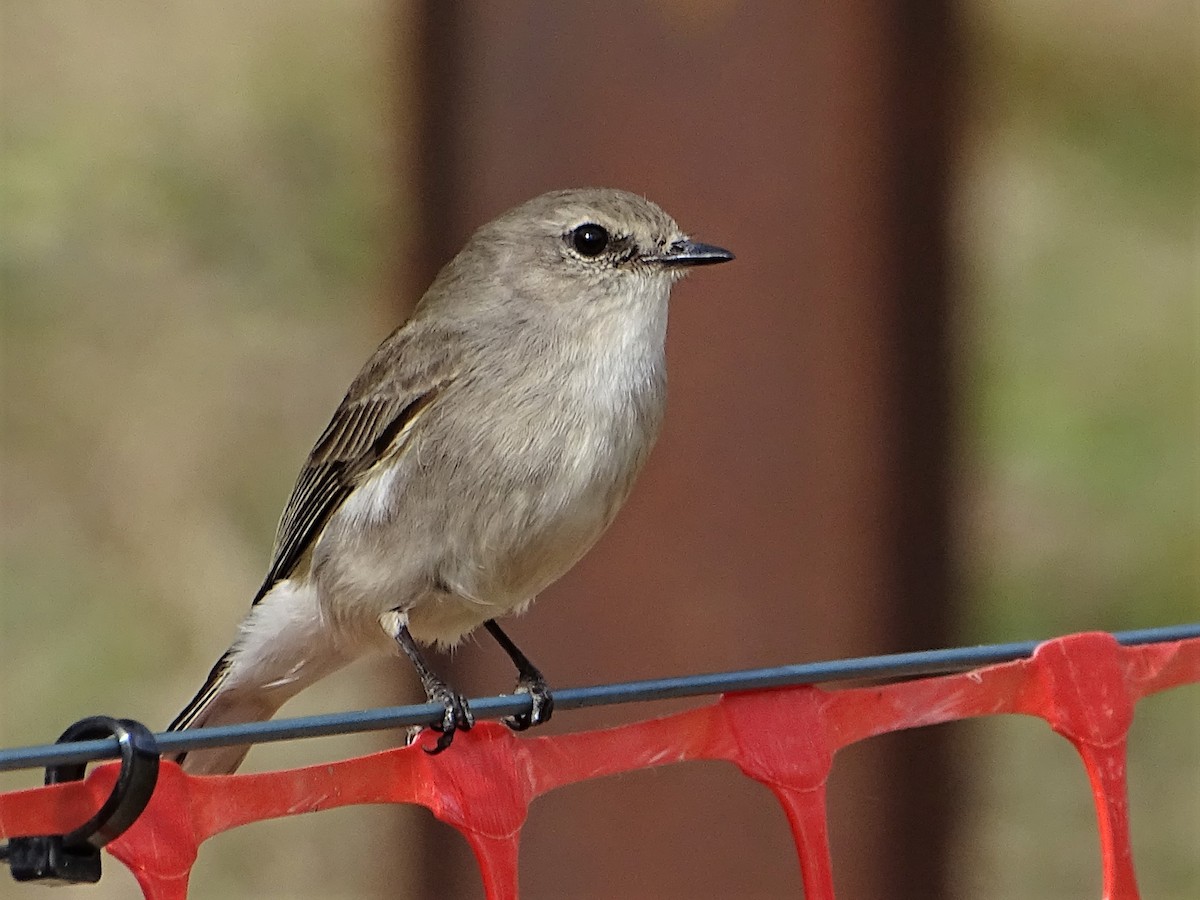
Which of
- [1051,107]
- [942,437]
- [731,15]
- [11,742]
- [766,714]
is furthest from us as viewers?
[1051,107]

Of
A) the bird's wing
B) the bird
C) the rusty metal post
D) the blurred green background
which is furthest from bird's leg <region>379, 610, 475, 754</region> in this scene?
the blurred green background

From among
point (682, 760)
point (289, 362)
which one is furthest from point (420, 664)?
point (289, 362)

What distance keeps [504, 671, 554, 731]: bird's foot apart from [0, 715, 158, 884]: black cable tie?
51cm

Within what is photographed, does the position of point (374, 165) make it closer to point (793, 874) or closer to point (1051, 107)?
point (1051, 107)

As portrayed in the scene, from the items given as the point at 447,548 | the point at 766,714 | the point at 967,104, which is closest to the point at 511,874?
the point at 766,714

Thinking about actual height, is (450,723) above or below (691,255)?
below

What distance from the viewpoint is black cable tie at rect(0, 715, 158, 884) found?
1.89m

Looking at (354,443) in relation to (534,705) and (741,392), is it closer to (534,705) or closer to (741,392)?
(741,392)

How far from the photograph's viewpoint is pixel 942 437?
3.92 meters

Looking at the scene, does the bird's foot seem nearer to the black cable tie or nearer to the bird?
the bird

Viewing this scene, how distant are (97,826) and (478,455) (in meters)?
1.25

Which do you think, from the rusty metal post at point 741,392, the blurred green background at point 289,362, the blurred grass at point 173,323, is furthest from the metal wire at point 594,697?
the blurred grass at point 173,323

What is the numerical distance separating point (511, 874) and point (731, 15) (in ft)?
6.69

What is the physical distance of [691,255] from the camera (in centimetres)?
326
